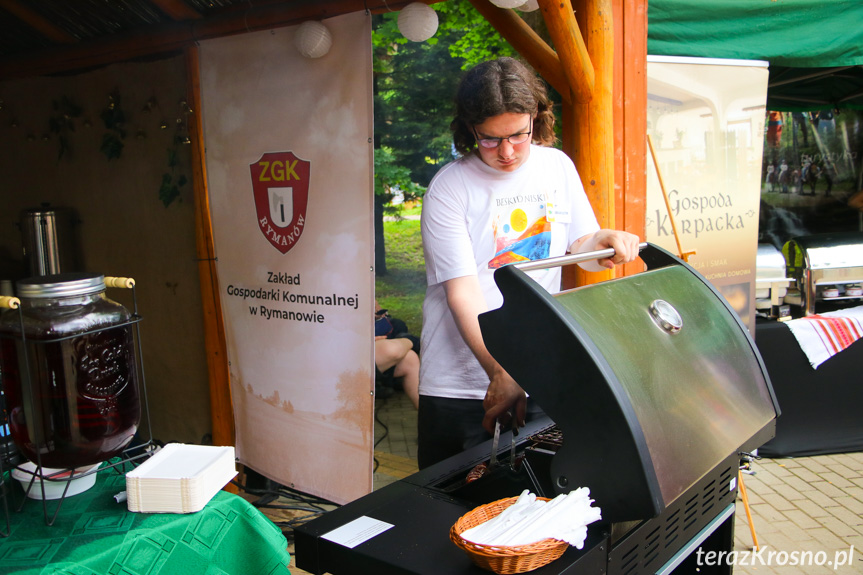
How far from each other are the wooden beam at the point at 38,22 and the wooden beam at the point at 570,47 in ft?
9.68

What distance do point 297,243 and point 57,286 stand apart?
1887mm

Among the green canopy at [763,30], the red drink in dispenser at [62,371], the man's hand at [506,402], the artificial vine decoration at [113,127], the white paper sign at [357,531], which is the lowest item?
the white paper sign at [357,531]

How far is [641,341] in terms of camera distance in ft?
4.30

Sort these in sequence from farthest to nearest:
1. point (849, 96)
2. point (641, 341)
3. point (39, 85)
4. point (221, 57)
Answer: point (849, 96), point (39, 85), point (221, 57), point (641, 341)

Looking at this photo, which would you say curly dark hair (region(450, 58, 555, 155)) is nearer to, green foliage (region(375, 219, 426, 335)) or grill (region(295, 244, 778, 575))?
grill (region(295, 244, 778, 575))

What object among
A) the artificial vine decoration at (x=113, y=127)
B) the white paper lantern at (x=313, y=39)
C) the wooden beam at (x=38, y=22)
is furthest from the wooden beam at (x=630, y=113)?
the wooden beam at (x=38, y=22)

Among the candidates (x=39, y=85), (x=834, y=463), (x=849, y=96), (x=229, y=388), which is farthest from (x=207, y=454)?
(x=849, y=96)

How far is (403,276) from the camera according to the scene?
9.34 meters

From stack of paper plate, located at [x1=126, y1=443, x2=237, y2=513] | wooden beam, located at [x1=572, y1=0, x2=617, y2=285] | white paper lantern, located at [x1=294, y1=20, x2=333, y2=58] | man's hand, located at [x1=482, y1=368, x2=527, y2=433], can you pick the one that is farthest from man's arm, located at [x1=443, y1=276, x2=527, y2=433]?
white paper lantern, located at [x1=294, y1=20, x2=333, y2=58]

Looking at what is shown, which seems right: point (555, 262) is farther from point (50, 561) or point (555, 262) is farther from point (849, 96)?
point (849, 96)

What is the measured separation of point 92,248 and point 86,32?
1366 millimetres

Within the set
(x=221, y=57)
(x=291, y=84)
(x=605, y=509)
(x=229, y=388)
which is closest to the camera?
(x=605, y=509)

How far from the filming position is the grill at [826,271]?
446 centimetres

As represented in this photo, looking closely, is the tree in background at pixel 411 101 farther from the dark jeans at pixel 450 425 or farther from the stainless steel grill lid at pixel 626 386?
the stainless steel grill lid at pixel 626 386
